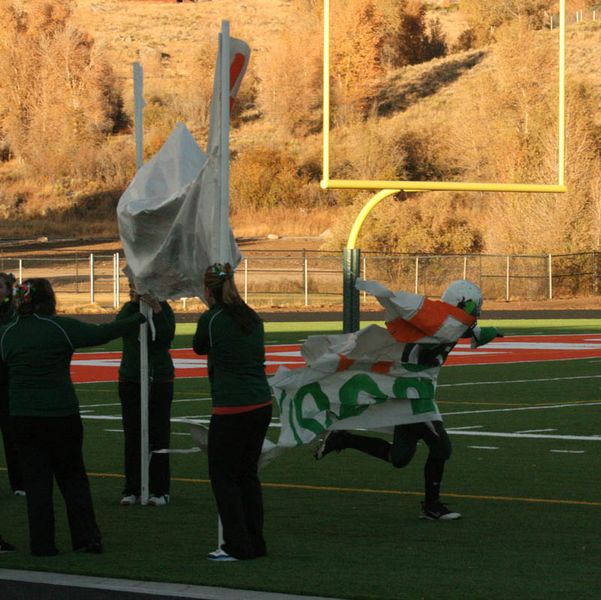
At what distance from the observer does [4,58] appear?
296 feet

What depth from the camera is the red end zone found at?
2445 cm

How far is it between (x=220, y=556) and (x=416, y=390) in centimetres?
208

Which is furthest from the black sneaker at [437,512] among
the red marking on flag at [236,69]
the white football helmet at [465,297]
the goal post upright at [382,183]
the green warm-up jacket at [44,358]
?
the goal post upright at [382,183]

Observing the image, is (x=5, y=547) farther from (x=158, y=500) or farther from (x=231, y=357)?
(x=158, y=500)

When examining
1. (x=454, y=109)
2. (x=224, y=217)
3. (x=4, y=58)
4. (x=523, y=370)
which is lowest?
(x=523, y=370)

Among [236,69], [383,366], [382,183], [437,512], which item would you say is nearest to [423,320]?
[383,366]

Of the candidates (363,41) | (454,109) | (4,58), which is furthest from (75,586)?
(4,58)

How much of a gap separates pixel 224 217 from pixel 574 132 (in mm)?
22680

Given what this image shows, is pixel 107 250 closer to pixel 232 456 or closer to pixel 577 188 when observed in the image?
pixel 577 188

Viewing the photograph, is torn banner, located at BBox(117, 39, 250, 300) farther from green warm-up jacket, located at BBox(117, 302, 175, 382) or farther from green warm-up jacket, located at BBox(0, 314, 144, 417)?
green warm-up jacket, located at BBox(0, 314, 144, 417)

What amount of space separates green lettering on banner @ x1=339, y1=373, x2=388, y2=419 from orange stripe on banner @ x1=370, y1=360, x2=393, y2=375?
0.08 metres

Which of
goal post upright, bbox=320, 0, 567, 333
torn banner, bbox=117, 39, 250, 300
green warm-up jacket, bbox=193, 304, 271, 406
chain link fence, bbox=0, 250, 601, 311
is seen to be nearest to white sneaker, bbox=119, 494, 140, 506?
torn banner, bbox=117, 39, 250, 300

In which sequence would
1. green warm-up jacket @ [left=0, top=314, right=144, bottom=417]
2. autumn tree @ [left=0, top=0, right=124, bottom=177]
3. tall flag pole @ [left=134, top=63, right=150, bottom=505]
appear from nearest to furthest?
1. green warm-up jacket @ [left=0, top=314, right=144, bottom=417]
2. tall flag pole @ [left=134, top=63, right=150, bottom=505]
3. autumn tree @ [left=0, top=0, right=124, bottom=177]

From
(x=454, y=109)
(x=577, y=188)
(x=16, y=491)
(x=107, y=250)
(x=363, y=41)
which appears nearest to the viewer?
(x=16, y=491)
